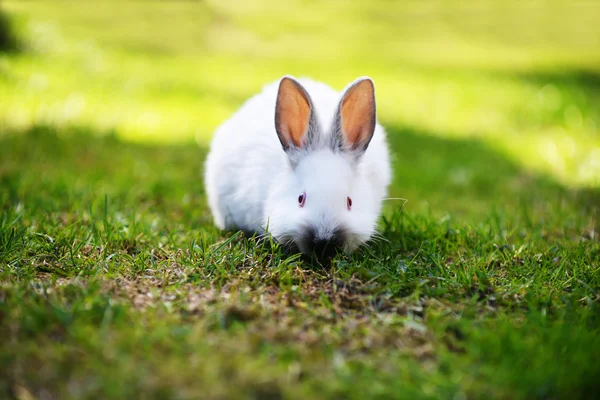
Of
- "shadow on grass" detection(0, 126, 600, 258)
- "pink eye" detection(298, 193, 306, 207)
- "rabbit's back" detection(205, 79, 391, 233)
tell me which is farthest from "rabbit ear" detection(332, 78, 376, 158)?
"shadow on grass" detection(0, 126, 600, 258)

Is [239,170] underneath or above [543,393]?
above

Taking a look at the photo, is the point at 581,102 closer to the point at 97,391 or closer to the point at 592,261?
the point at 592,261

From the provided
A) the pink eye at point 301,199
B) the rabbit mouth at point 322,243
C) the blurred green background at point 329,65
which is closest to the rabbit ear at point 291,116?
the pink eye at point 301,199

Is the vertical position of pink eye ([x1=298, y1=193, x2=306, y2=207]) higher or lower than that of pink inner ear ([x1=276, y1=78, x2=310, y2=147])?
lower

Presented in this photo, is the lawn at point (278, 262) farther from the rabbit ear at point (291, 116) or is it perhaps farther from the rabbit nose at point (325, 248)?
the rabbit ear at point (291, 116)

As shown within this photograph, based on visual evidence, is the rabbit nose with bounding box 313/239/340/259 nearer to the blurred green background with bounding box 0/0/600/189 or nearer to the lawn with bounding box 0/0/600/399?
the lawn with bounding box 0/0/600/399

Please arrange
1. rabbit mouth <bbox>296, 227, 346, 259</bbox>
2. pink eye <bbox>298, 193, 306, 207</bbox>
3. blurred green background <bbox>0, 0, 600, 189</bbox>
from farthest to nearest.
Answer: blurred green background <bbox>0, 0, 600, 189</bbox>
pink eye <bbox>298, 193, 306, 207</bbox>
rabbit mouth <bbox>296, 227, 346, 259</bbox>

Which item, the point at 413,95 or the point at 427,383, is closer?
the point at 427,383

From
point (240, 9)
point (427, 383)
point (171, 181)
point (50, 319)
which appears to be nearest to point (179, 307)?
point (50, 319)
